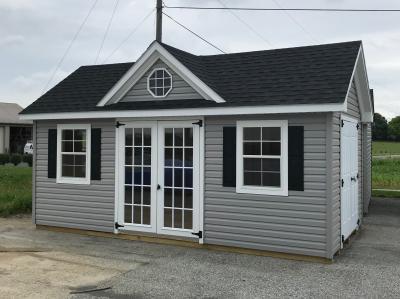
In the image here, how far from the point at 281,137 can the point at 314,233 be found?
176cm

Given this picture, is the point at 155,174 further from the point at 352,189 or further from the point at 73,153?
the point at 352,189

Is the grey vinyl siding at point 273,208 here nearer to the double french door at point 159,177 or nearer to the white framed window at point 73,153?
the double french door at point 159,177

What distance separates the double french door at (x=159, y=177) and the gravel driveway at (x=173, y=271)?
49cm

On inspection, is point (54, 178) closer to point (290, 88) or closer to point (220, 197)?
point (220, 197)

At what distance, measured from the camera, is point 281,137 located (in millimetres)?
8055

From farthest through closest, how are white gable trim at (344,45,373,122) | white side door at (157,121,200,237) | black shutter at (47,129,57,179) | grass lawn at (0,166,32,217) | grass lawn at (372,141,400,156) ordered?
1. grass lawn at (372,141,400,156)
2. grass lawn at (0,166,32,217)
3. black shutter at (47,129,57,179)
4. white gable trim at (344,45,373,122)
5. white side door at (157,121,200,237)

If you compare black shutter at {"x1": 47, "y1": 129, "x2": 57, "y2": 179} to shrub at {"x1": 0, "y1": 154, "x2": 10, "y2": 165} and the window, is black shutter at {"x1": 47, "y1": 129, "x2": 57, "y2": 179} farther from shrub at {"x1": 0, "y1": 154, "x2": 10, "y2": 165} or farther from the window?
shrub at {"x1": 0, "y1": 154, "x2": 10, "y2": 165}

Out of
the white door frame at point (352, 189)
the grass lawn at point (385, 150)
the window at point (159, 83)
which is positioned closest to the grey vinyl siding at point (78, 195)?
the window at point (159, 83)

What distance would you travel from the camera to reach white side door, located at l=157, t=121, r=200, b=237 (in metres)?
8.88

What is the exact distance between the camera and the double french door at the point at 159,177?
8.94m

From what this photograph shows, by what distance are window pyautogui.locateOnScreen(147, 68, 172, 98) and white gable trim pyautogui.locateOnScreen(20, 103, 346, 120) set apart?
60 cm

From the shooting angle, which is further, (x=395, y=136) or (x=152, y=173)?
(x=395, y=136)

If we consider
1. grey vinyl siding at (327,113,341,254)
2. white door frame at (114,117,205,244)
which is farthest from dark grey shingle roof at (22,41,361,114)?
grey vinyl siding at (327,113,341,254)

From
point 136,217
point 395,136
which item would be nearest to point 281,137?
point 136,217
